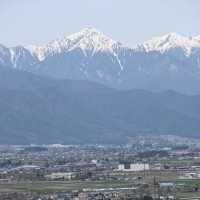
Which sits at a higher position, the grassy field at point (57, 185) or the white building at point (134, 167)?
the white building at point (134, 167)

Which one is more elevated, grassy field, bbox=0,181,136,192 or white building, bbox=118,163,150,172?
white building, bbox=118,163,150,172

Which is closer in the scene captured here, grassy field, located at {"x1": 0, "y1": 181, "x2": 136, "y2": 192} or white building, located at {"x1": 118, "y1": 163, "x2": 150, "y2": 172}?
grassy field, located at {"x1": 0, "y1": 181, "x2": 136, "y2": 192}

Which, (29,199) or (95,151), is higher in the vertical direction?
(95,151)

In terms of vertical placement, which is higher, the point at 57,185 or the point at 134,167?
the point at 134,167

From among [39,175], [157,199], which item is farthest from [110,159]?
[157,199]

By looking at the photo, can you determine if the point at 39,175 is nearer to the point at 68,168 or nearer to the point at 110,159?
the point at 68,168

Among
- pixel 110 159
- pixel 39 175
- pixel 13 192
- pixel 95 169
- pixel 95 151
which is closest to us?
pixel 13 192

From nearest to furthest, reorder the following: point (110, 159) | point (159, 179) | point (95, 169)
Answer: point (159, 179), point (95, 169), point (110, 159)

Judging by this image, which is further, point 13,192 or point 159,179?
point 159,179

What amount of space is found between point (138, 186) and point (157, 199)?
1509cm

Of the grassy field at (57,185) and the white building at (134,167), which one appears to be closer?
the grassy field at (57,185)

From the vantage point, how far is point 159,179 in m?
110

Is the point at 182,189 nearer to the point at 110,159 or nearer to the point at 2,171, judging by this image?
the point at 2,171

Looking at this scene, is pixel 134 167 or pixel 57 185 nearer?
pixel 57 185
